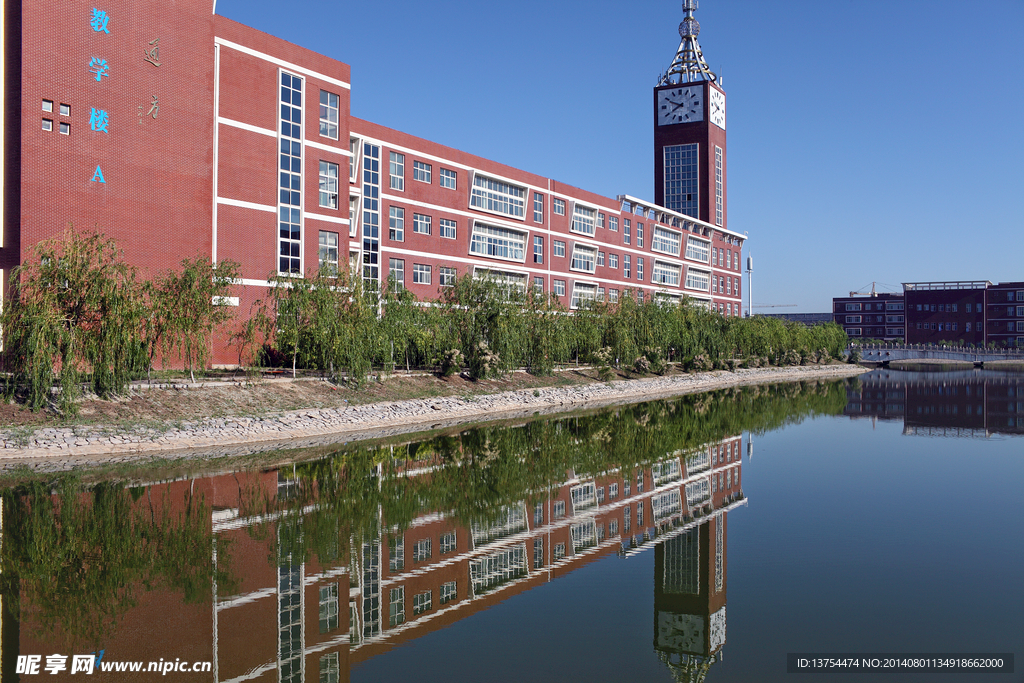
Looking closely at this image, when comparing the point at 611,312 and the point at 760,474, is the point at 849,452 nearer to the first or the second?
the point at 760,474

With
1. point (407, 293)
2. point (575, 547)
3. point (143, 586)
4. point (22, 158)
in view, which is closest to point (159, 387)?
point (22, 158)

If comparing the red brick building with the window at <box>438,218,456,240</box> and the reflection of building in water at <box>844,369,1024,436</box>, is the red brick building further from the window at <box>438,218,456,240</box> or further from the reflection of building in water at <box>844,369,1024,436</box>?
the reflection of building in water at <box>844,369,1024,436</box>

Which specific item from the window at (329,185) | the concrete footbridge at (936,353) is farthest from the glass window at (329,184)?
the concrete footbridge at (936,353)

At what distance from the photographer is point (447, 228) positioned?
136 feet

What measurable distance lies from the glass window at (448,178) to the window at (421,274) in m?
4.98

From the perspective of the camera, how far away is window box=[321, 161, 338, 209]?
30984mm

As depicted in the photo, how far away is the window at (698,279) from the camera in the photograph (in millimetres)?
68000

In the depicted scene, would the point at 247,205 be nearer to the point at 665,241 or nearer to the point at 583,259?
the point at 583,259

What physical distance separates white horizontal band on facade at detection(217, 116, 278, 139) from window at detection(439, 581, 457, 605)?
23.8m

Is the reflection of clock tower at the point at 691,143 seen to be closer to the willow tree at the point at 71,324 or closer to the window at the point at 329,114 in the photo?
the window at the point at 329,114

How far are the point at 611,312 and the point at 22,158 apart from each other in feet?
96.1

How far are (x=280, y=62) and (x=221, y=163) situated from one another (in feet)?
17.1

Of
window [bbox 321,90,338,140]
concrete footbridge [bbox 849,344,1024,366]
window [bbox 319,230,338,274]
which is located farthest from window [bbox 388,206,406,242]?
concrete footbridge [bbox 849,344,1024,366]

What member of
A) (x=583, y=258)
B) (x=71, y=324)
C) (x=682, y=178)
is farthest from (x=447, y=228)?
(x=682, y=178)
